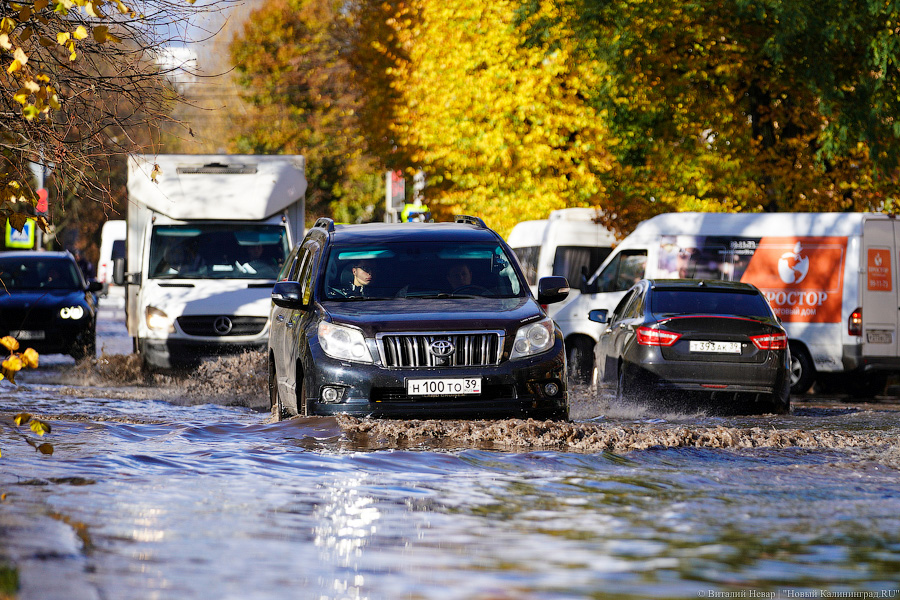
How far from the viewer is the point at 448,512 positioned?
766 cm

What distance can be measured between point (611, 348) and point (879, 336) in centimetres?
447

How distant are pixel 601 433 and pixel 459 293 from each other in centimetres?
162

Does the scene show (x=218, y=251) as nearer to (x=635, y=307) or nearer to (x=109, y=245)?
(x=635, y=307)

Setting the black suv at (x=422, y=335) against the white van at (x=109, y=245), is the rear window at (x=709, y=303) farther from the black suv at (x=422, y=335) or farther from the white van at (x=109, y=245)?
the white van at (x=109, y=245)

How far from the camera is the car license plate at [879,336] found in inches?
749

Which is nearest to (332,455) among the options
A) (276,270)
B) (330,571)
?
(330,571)

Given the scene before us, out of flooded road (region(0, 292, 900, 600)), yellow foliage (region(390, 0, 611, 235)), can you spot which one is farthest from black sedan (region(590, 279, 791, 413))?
yellow foliage (region(390, 0, 611, 235))

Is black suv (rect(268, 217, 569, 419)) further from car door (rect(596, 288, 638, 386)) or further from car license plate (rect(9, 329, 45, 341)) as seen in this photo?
car license plate (rect(9, 329, 45, 341))

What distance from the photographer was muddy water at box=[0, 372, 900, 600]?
5910mm

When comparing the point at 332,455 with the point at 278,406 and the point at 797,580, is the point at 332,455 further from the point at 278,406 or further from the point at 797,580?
the point at 797,580

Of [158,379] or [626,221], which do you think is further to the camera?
[626,221]

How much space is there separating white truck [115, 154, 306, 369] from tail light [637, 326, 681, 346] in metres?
5.47

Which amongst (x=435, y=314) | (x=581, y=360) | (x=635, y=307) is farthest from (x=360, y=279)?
(x=581, y=360)

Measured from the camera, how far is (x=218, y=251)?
1914 centimetres
